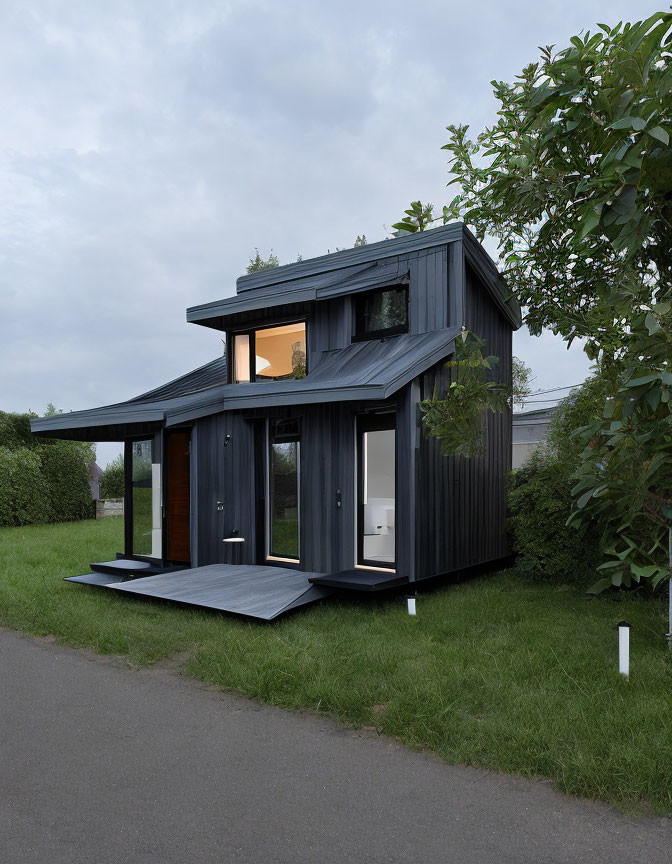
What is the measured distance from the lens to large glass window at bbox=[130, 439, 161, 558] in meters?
9.67

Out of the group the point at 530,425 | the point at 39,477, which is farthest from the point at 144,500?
the point at 530,425

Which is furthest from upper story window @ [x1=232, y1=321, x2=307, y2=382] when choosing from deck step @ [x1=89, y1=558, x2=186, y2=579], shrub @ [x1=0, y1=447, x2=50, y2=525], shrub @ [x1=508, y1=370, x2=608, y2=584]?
shrub @ [x1=0, y1=447, x2=50, y2=525]

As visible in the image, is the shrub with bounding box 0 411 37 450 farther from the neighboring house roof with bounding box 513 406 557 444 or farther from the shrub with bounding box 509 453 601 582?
the shrub with bounding box 509 453 601 582

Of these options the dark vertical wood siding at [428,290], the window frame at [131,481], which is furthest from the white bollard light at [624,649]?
the window frame at [131,481]

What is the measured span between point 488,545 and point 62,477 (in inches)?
588

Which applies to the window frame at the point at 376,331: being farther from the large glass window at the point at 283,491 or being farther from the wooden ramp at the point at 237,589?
the wooden ramp at the point at 237,589

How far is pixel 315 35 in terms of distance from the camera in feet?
38.1

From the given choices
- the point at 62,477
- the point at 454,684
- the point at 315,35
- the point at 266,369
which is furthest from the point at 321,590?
the point at 62,477

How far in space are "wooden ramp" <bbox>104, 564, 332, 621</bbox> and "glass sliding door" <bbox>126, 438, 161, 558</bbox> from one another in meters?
1.64

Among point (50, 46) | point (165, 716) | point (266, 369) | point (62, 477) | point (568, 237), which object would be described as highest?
point (50, 46)

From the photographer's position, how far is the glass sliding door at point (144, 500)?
31.7 feet

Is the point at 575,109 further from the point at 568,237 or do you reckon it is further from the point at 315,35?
the point at 315,35

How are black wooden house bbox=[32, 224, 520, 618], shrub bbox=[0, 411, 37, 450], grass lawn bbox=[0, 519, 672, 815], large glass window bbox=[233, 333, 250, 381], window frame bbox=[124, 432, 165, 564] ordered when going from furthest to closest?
shrub bbox=[0, 411, 37, 450] < large glass window bbox=[233, 333, 250, 381] < window frame bbox=[124, 432, 165, 564] < black wooden house bbox=[32, 224, 520, 618] < grass lawn bbox=[0, 519, 672, 815]

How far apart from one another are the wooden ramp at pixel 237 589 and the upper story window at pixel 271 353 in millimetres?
3036
